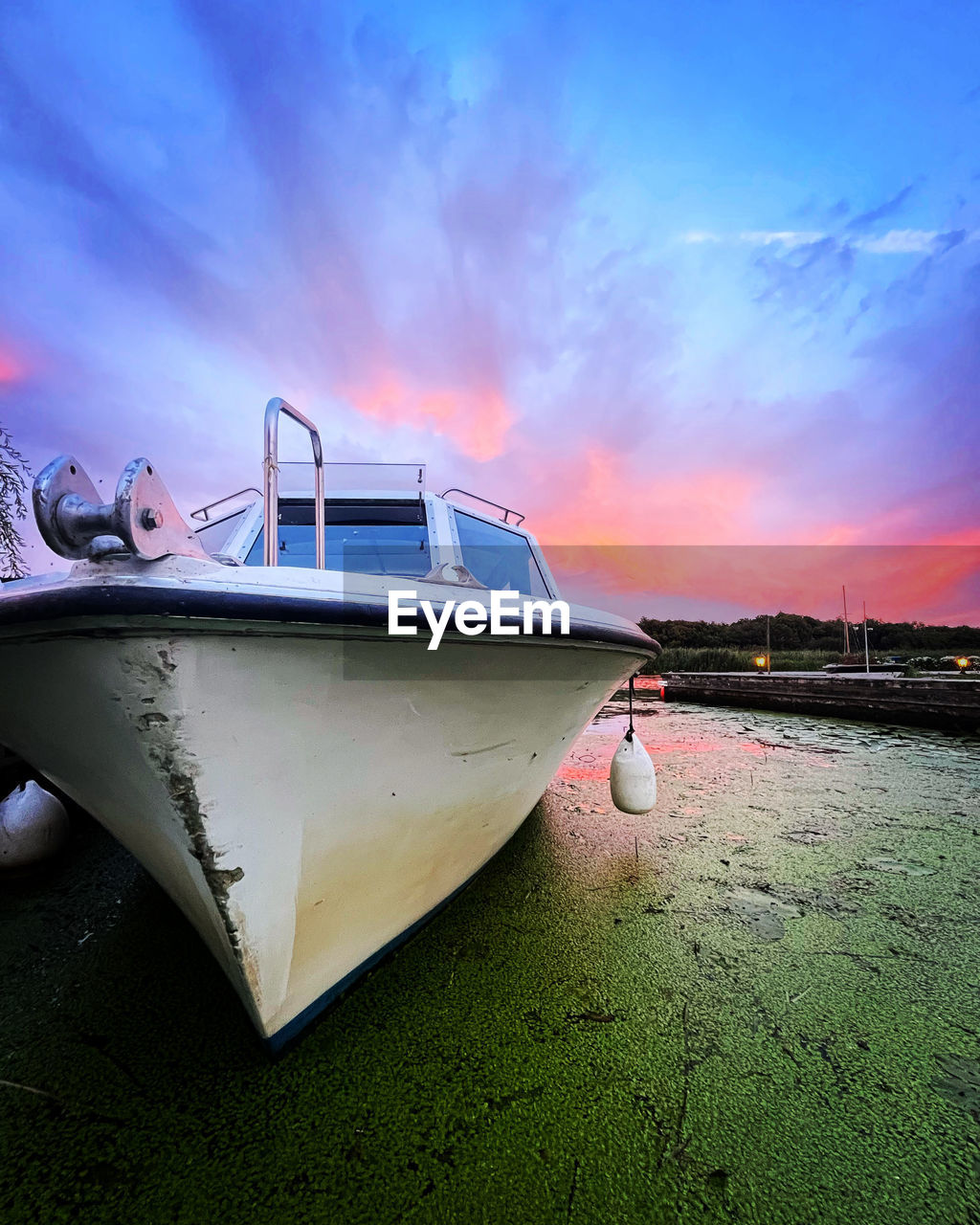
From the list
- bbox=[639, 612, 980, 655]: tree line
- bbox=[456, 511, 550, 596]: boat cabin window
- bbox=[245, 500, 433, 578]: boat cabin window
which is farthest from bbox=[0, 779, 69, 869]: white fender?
bbox=[639, 612, 980, 655]: tree line

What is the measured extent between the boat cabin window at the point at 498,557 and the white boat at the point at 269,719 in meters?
1.07

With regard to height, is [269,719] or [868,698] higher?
[269,719]

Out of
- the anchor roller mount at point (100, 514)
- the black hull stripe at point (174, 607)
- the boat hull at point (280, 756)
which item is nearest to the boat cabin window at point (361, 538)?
the boat hull at point (280, 756)

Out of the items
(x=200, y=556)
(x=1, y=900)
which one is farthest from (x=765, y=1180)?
(x=1, y=900)

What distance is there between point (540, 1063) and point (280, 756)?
3.66 ft

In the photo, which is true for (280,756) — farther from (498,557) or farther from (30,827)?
(30,827)

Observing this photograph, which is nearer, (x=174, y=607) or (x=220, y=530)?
(x=174, y=607)

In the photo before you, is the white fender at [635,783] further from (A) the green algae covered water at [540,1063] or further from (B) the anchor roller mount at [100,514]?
(B) the anchor roller mount at [100,514]

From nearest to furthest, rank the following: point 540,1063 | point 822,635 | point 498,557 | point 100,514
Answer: point 100,514, point 540,1063, point 498,557, point 822,635

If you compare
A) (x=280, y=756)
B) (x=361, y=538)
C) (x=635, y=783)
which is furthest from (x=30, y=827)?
(x=635, y=783)

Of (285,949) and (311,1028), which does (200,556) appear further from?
(311,1028)

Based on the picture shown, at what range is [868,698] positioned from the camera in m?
8.87

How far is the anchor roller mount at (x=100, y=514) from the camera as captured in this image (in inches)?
34.8

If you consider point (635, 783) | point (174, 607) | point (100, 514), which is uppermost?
point (100, 514)
